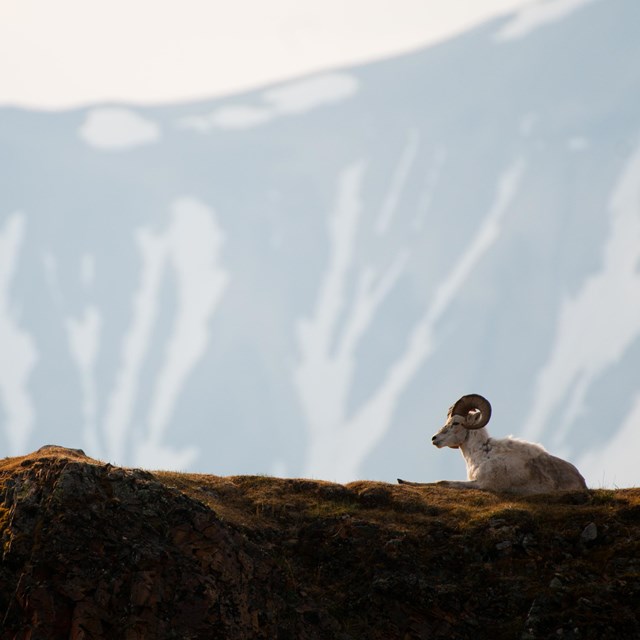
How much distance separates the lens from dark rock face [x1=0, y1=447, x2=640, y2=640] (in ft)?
48.5

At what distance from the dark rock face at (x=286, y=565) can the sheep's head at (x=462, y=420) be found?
4.80 meters

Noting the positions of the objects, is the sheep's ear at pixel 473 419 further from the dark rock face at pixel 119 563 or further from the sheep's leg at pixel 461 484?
the dark rock face at pixel 119 563

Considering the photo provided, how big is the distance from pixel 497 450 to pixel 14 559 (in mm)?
9806

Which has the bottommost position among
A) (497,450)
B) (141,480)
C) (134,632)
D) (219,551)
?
(134,632)

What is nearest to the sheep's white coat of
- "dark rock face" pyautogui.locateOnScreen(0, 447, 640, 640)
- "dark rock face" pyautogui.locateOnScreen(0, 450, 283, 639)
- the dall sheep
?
the dall sheep

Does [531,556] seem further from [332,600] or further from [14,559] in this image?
[14,559]

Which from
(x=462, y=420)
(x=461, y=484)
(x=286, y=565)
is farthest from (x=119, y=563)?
(x=462, y=420)

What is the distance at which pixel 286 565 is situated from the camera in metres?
16.4

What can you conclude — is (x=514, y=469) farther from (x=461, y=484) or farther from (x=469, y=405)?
(x=469, y=405)

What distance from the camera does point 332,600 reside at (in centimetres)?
1608

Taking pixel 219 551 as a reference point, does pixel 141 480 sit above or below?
above

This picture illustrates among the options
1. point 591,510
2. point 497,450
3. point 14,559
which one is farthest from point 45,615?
point 497,450

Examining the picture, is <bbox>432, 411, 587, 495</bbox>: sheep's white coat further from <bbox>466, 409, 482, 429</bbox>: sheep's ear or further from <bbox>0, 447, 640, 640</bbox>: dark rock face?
<bbox>0, 447, 640, 640</bbox>: dark rock face

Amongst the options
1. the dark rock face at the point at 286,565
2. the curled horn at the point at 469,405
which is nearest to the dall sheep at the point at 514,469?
the curled horn at the point at 469,405
